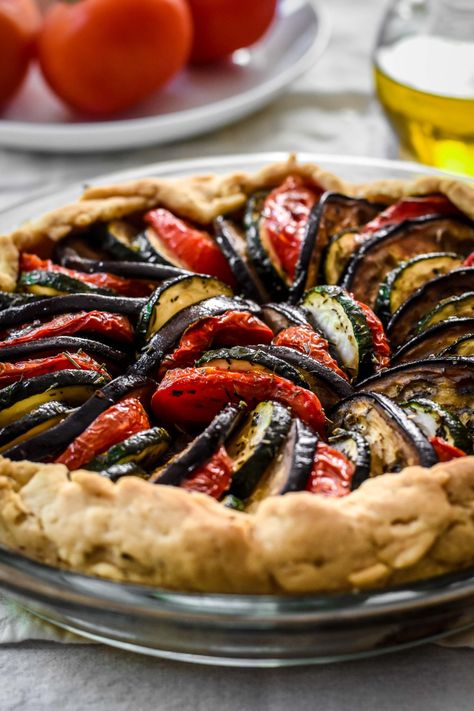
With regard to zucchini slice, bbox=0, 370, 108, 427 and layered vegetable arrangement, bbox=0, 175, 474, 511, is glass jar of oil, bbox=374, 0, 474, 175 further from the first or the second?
zucchini slice, bbox=0, 370, 108, 427

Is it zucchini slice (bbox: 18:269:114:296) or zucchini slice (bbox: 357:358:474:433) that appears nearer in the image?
zucchini slice (bbox: 357:358:474:433)

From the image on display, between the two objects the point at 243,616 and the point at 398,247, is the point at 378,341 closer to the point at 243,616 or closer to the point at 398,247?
the point at 398,247

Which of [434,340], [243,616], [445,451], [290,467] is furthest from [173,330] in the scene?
[243,616]

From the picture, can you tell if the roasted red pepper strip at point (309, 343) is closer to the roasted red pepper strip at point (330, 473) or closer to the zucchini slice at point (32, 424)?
the roasted red pepper strip at point (330, 473)

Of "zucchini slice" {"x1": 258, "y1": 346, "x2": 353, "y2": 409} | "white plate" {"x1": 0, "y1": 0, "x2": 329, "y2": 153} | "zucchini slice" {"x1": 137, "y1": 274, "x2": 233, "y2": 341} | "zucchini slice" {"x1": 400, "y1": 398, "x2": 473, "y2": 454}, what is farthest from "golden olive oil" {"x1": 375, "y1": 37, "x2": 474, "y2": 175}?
"zucchini slice" {"x1": 400, "y1": 398, "x2": 473, "y2": 454}

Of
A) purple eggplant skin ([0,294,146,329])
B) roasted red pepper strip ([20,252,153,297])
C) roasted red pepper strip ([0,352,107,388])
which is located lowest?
roasted red pepper strip ([20,252,153,297])

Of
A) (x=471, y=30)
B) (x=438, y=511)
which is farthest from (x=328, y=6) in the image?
(x=438, y=511)
